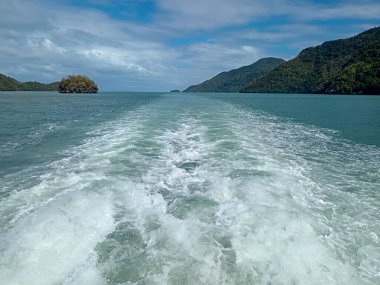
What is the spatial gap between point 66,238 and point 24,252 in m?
0.82

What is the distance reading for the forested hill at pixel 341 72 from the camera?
112312mm

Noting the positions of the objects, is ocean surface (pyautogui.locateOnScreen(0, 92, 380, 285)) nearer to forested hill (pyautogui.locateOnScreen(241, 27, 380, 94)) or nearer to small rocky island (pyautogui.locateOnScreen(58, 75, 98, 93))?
forested hill (pyautogui.locateOnScreen(241, 27, 380, 94))

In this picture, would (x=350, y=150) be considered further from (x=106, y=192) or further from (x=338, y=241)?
(x=106, y=192)

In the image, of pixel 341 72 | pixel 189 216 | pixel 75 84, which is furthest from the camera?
pixel 75 84

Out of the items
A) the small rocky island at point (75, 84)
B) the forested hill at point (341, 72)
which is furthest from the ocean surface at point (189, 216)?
the small rocky island at point (75, 84)

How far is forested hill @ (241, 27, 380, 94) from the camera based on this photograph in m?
112

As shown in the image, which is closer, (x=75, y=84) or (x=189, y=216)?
(x=189, y=216)

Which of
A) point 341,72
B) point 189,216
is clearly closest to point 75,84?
point 341,72


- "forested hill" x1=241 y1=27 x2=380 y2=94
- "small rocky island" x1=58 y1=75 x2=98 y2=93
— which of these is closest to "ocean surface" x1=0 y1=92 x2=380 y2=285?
"forested hill" x1=241 y1=27 x2=380 y2=94

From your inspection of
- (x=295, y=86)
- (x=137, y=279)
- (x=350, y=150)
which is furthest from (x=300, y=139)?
(x=295, y=86)

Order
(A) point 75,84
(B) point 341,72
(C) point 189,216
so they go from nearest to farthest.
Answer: (C) point 189,216 < (B) point 341,72 < (A) point 75,84

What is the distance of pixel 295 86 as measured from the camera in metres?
185

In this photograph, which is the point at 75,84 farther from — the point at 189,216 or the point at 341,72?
the point at 189,216

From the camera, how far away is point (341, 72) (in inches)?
5084
